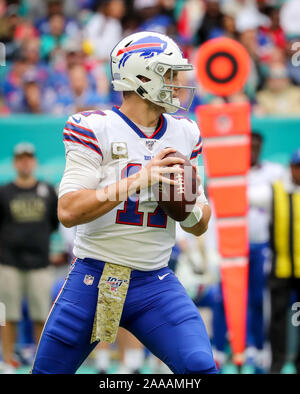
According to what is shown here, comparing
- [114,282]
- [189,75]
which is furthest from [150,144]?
[189,75]

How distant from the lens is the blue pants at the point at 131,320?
3.26 metres

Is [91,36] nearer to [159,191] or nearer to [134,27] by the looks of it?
[134,27]

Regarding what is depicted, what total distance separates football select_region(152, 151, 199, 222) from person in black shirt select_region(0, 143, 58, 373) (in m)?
3.49

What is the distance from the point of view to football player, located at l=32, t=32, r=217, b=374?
3230mm

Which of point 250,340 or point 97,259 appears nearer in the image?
point 97,259

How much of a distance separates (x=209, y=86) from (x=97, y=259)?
2.95 meters

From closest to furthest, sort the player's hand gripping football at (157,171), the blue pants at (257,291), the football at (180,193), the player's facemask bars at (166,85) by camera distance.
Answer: the player's hand gripping football at (157,171) → the football at (180,193) → the player's facemask bars at (166,85) → the blue pants at (257,291)

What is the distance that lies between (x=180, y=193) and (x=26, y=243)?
357 centimetres

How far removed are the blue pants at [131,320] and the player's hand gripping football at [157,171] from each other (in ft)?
1.44

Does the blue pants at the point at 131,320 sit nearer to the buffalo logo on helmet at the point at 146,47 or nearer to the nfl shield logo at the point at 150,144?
the nfl shield logo at the point at 150,144

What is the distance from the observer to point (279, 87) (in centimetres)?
885

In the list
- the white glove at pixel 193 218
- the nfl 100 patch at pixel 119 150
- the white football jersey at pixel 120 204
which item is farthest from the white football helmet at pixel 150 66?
the white glove at pixel 193 218

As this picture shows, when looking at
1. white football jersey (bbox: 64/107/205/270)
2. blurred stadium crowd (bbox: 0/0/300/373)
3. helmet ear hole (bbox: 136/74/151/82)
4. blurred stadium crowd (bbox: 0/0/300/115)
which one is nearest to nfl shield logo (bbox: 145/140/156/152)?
white football jersey (bbox: 64/107/205/270)

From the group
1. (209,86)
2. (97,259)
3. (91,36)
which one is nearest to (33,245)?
(209,86)
